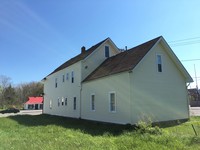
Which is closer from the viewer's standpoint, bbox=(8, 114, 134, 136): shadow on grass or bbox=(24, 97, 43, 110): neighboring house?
bbox=(8, 114, 134, 136): shadow on grass

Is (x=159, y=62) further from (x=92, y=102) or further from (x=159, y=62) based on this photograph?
(x=92, y=102)

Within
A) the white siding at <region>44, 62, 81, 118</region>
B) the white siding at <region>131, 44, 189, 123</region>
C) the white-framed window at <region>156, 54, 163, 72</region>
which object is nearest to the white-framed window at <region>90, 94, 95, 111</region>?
the white siding at <region>44, 62, 81, 118</region>

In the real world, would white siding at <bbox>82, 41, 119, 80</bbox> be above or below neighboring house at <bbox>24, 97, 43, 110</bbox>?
above

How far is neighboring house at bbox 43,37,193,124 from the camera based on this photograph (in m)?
15.0

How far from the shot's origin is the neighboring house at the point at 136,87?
1499 cm

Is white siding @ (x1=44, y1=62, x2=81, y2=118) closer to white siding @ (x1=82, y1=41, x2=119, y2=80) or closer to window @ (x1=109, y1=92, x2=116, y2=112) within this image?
white siding @ (x1=82, y1=41, x2=119, y2=80)

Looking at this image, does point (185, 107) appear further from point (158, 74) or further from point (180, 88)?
point (158, 74)

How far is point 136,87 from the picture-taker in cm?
1502

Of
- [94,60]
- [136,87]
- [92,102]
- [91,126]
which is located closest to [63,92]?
[94,60]

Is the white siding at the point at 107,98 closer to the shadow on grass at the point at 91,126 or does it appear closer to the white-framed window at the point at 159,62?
the shadow on grass at the point at 91,126

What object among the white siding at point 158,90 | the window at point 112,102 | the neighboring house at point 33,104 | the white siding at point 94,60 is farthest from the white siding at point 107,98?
the neighboring house at point 33,104

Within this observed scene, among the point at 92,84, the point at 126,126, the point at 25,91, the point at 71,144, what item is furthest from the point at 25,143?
the point at 25,91

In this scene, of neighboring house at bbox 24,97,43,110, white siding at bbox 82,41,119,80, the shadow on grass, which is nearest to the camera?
the shadow on grass

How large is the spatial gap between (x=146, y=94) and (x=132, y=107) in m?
1.84
